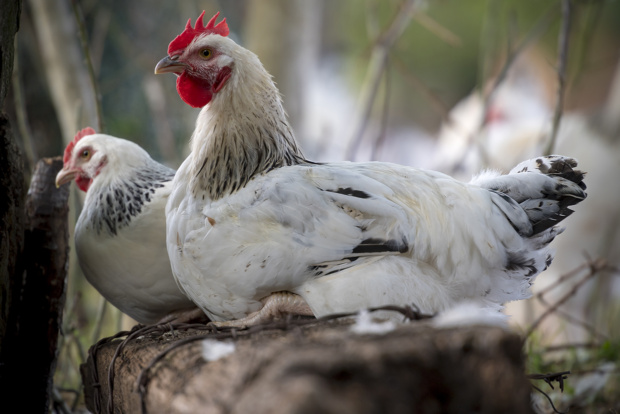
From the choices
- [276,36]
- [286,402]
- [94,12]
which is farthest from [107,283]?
[94,12]

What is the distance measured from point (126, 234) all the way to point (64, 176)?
326 millimetres

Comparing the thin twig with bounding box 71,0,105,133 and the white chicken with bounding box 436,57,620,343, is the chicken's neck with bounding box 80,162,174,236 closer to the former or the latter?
the thin twig with bounding box 71,0,105,133

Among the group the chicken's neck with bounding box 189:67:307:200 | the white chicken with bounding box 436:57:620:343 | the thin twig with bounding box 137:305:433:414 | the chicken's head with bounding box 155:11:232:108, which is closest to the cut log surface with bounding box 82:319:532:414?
the thin twig with bounding box 137:305:433:414

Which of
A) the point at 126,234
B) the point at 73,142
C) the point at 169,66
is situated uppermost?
the point at 169,66

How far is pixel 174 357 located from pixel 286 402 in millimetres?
546

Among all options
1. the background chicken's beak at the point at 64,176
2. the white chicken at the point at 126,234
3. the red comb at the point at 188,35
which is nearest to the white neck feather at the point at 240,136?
the red comb at the point at 188,35

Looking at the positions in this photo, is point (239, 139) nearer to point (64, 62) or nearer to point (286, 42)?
point (64, 62)

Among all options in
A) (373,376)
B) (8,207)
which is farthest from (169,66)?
(373,376)

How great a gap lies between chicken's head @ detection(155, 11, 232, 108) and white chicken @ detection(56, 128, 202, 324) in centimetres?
42

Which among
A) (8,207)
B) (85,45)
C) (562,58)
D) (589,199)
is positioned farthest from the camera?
(589,199)

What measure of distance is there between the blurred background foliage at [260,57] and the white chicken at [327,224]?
0.93 m

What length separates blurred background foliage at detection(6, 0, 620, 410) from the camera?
309cm

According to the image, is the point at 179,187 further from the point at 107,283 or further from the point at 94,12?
the point at 94,12

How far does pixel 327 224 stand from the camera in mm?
1570
